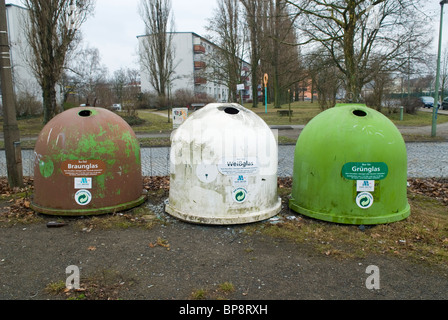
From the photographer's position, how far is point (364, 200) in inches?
163

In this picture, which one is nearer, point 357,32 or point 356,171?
point 356,171

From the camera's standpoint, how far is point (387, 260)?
3.37 meters

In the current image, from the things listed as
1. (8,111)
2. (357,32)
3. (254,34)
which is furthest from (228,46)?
(8,111)

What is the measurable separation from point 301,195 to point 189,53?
60.1 m

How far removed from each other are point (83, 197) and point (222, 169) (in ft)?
6.02

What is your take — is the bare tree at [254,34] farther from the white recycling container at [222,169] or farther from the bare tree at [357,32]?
the white recycling container at [222,169]

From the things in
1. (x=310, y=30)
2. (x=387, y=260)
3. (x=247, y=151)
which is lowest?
(x=387, y=260)

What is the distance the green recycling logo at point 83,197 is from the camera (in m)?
4.42

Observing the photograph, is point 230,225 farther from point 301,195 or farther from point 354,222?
point 354,222

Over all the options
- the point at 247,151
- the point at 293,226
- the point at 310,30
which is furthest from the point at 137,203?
the point at 310,30

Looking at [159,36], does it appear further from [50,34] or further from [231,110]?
[231,110]

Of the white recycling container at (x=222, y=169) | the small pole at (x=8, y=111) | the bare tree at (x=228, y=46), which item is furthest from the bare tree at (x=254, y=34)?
the white recycling container at (x=222, y=169)

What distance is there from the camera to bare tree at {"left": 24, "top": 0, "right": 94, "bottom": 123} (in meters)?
15.2

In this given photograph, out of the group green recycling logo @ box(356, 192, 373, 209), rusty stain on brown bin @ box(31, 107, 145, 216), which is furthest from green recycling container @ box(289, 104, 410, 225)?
rusty stain on brown bin @ box(31, 107, 145, 216)
